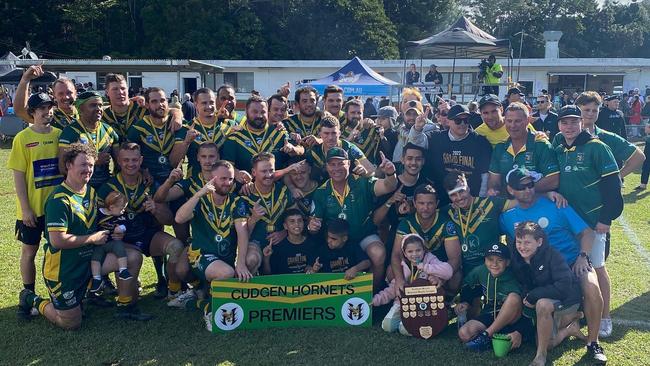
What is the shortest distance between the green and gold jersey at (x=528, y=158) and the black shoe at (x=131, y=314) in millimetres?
→ 3652

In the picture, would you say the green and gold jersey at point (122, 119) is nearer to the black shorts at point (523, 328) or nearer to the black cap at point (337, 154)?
the black cap at point (337, 154)

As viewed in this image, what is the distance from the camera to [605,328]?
5.08 m

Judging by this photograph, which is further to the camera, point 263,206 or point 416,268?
point 263,206

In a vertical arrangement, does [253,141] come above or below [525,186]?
above

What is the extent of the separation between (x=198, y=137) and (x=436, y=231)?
2.72 m

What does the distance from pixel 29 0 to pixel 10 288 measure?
4564cm

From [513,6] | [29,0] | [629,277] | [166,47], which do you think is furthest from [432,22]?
[629,277]

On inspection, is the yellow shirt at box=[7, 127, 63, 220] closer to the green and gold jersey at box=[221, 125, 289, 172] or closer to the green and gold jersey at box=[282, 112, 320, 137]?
the green and gold jersey at box=[221, 125, 289, 172]

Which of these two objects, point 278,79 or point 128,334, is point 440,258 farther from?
point 278,79

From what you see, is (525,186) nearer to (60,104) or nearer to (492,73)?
(60,104)

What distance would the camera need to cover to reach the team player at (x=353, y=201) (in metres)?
5.55

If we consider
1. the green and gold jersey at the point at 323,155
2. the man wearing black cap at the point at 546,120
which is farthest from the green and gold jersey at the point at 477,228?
the man wearing black cap at the point at 546,120

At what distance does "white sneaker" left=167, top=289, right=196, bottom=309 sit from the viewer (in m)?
5.73

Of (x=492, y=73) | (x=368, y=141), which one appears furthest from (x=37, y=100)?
(x=492, y=73)
